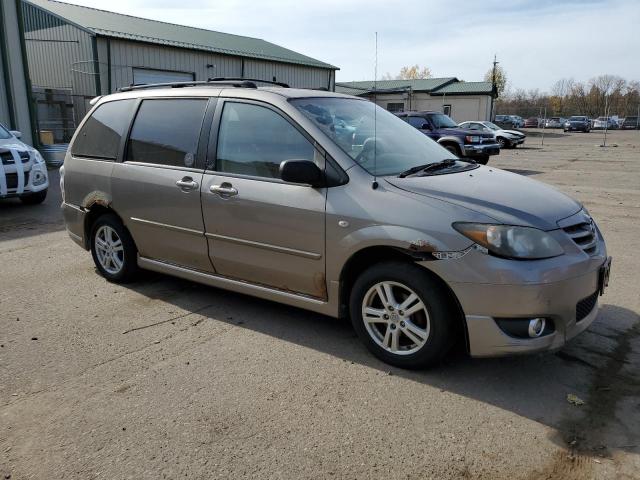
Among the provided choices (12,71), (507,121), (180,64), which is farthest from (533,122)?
(12,71)

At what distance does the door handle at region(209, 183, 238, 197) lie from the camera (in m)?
4.18

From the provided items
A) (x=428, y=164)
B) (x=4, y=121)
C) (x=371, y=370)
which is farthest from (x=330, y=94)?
(x=4, y=121)

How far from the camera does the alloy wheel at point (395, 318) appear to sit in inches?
137

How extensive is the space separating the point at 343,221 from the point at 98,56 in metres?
21.9

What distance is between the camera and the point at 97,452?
109 inches

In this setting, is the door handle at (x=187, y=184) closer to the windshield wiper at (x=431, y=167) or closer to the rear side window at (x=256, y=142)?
the rear side window at (x=256, y=142)

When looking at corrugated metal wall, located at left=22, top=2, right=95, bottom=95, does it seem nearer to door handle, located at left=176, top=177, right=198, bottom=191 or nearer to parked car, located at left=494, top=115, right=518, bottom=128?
door handle, located at left=176, top=177, right=198, bottom=191

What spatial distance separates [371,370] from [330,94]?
2344 mm

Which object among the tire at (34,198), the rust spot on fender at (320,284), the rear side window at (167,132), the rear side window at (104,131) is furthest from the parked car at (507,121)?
the rust spot on fender at (320,284)

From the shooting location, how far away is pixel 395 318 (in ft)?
11.7

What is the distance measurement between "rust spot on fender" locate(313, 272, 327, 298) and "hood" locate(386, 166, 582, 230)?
2.72ft

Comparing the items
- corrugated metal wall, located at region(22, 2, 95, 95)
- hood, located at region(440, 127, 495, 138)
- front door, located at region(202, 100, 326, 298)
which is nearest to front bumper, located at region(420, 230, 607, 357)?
front door, located at region(202, 100, 326, 298)

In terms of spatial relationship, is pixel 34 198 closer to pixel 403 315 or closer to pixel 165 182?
pixel 165 182

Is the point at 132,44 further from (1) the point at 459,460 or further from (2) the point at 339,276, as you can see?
(1) the point at 459,460
